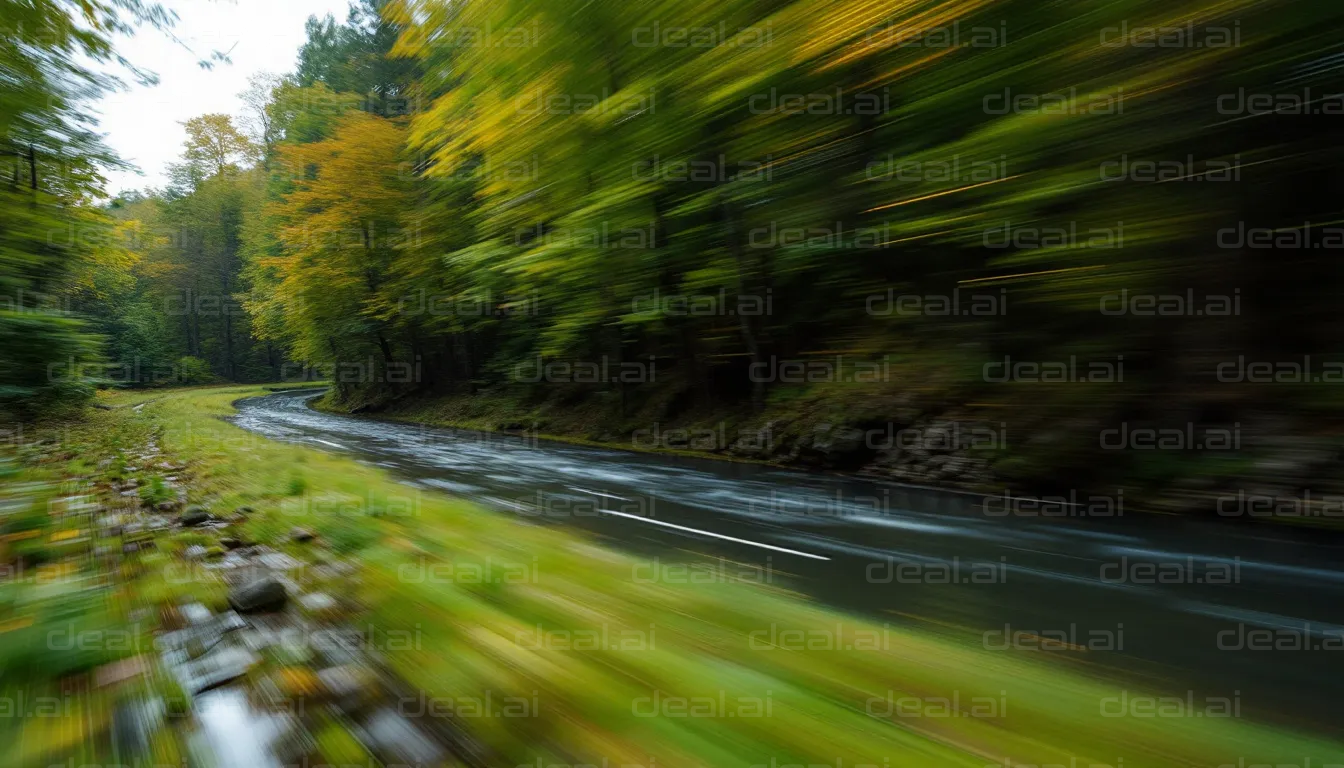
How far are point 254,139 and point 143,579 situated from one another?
182ft

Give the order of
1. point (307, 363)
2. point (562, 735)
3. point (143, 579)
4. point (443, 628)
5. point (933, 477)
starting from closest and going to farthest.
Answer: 1. point (562, 735)
2. point (443, 628)
3. point (143, 579)
4. point (933, 477)
5. point (307, 363)

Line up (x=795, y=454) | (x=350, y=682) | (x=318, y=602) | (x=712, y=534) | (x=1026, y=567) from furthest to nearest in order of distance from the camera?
(x=795, y=454) → (x=712, y=534) → (x=1026, y=567) → (x=318, y=602) → (x=350, y=682)

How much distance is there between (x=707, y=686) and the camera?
2.10 meters

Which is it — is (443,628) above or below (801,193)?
below

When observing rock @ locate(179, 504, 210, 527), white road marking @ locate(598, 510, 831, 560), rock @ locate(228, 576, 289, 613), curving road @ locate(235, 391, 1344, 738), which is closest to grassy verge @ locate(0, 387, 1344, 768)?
rock @ locate(228, 576, 289, 613)

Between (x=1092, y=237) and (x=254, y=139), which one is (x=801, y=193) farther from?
(x=254, y=139)

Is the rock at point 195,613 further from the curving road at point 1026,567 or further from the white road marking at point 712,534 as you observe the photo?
the white road marking at point 712,534

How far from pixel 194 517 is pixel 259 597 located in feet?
7.94

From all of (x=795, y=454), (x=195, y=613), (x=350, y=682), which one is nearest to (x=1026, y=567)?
(x=350, y=682)

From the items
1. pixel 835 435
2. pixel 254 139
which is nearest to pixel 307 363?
pixel 254 139

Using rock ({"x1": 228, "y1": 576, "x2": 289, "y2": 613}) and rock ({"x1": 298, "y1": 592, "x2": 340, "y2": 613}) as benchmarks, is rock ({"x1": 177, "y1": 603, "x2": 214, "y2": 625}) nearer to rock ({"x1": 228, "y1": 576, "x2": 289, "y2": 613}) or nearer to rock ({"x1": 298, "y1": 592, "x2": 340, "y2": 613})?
rock ({"x1": 228, "y1": 576, "x2": 289, "y2": 613})

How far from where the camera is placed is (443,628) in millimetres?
2455

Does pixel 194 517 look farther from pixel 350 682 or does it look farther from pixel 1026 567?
pixel 1026 567

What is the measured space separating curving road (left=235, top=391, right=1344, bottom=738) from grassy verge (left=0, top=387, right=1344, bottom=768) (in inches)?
30.4
